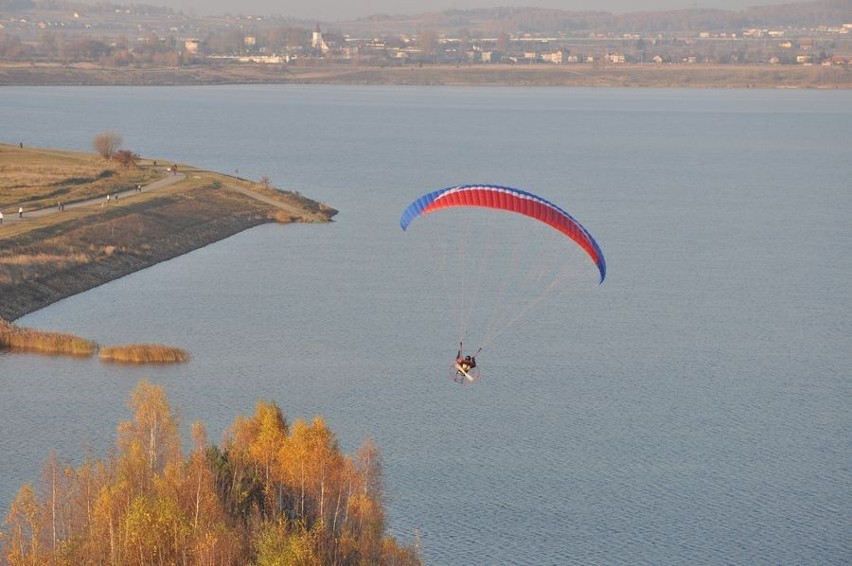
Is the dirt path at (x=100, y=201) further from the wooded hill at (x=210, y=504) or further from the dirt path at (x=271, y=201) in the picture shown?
the wooded hill at (x=210, y=504)

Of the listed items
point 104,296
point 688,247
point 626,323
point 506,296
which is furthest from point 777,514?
point 688,247

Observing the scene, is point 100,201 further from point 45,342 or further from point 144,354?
point 144,354

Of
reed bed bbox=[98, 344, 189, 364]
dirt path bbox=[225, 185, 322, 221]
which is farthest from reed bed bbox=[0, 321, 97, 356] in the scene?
dirt path bbox=[225, 185, 322, 221]

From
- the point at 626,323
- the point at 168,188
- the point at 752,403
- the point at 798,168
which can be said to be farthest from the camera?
the point at 798,168

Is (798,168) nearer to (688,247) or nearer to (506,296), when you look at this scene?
(688,247)

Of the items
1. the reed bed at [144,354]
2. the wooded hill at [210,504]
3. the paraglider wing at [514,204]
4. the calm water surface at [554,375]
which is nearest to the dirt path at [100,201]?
the calm water surface at [554,375]

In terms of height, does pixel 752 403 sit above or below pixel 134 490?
below

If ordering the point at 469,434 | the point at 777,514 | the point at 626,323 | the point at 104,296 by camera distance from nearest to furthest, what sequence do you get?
the point at 777,514, the point at 469,434, the point at 626,323, the point at 104,296

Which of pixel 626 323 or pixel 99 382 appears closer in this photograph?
pixel 99 382
